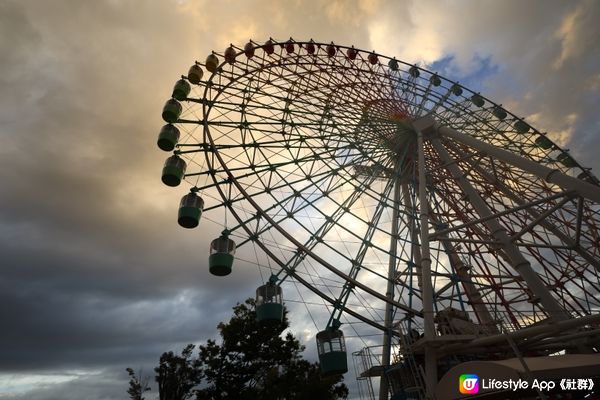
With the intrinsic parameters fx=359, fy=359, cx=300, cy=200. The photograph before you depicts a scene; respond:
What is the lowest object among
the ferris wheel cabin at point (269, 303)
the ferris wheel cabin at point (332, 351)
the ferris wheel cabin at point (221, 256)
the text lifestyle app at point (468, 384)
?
the text lifestyle app at point (468, 384)

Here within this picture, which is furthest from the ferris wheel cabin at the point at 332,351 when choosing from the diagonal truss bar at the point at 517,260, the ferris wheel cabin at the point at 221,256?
the diagonal truss bar at the point at 517,260

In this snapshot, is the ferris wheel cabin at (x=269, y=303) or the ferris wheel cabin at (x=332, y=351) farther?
the ferris wheel cabin at (x=269, y=303)

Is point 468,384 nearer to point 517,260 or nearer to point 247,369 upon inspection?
point 517,260

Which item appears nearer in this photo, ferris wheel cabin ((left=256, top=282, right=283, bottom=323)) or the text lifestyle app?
the text lifestyle app

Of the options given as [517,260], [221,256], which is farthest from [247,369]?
[517,260]

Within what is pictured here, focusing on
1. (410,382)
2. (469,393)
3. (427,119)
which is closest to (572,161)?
(427,119)

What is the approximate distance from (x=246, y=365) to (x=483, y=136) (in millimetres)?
17898

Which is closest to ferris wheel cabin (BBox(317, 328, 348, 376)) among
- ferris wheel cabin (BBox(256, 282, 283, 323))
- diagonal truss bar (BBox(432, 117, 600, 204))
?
ferris wheel cabin (BBox(256, 282, 283, 323))

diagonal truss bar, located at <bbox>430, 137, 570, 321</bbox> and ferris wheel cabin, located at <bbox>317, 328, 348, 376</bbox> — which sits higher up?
diagonal truss bar, located at <bbox>430, 137, 570, 321</bbox>

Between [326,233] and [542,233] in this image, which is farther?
[542,233]

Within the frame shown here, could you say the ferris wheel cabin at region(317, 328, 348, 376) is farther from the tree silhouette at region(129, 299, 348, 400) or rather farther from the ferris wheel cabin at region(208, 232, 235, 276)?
the tree silhouette at region(129, 299, 348, 400)

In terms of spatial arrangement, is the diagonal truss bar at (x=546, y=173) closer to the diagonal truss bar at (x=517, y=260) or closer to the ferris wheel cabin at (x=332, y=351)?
the diagonal truss bar at (x=517, y=260)

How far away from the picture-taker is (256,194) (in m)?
14.8

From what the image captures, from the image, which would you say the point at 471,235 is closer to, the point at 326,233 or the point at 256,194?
the point at 326,233
